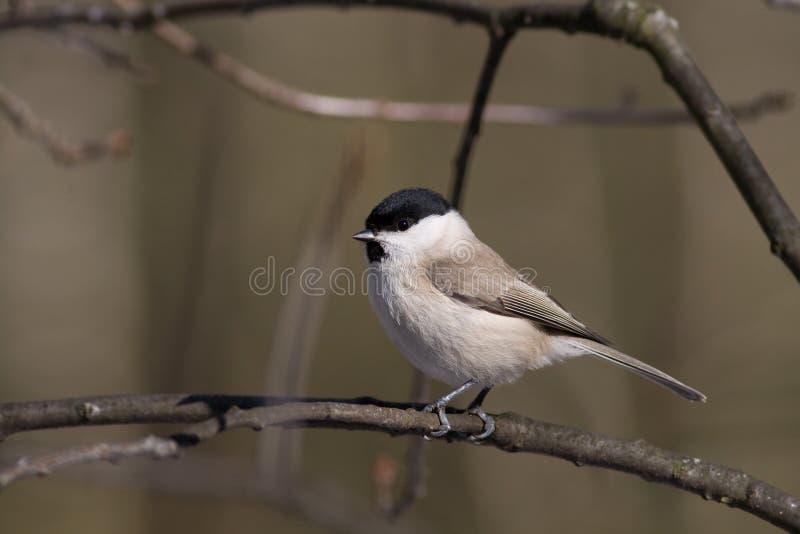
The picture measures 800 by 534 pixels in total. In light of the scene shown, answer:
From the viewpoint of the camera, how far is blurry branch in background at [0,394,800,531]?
207 centimetres

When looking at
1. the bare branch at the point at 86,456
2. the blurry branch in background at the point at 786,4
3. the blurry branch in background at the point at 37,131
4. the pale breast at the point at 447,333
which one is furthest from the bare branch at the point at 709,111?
the blurry branch in background at the point at 37,131

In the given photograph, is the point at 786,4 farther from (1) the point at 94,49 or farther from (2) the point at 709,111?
(1) the point at 94,49

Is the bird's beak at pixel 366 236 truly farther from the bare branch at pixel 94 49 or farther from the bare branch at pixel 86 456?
the bare branch at pixel 86 456

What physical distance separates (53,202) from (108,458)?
4325 mm

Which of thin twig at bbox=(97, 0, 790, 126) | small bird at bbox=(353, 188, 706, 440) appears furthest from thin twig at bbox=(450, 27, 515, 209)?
thin twig at bbox=(97, 0, 790, 126)

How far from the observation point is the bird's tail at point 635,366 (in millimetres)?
3058

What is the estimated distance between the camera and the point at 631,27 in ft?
8.83

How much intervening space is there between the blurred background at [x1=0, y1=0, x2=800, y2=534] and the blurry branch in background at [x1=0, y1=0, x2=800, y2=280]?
1921mm

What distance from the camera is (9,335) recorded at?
5.33 metres

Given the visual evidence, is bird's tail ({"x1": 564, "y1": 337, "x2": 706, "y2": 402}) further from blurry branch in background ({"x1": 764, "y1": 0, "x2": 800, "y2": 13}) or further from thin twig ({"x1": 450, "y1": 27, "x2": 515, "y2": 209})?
blurry branch in background ({"x1": 764, "y1": 0, "x2": 800, "y2": 13})

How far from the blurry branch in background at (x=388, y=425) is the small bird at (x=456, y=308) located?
0.42 m

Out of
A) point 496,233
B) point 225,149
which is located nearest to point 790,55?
point 496,233

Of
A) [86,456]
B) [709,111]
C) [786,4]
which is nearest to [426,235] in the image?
[709,111]

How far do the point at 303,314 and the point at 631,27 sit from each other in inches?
54.9
